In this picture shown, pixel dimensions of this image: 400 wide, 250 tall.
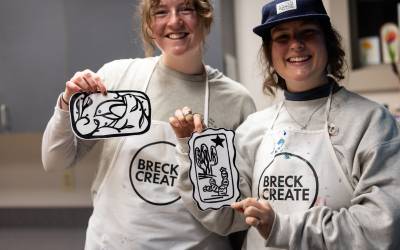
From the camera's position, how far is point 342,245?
905 mm

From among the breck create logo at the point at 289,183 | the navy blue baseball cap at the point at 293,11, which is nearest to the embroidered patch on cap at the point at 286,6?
the navy blue baseball cap at the point at 293,11

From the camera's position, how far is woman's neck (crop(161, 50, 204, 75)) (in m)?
1.22

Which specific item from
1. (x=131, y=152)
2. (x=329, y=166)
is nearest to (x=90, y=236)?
(x=131, y=152)

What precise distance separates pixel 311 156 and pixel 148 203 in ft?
1.35

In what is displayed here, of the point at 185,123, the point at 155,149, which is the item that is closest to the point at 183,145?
the point at 185,123

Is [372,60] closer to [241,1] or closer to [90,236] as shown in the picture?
[241,1]

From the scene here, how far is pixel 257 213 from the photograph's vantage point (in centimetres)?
90

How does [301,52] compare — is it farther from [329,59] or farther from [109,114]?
[109,114]

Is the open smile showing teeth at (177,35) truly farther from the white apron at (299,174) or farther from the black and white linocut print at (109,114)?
the white apron at (299,174)

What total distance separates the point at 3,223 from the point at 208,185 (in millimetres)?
1850

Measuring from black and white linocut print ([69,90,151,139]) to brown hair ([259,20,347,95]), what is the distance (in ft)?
1.07

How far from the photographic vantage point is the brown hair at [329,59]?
108 centimetres

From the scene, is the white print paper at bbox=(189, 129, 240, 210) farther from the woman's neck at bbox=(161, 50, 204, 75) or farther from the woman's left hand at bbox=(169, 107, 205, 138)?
the woman's neck at bbox=(161, 50, 204, 75)

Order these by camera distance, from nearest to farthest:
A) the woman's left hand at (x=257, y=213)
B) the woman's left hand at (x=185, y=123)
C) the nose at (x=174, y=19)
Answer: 1. the woman's left hand at (x=257, y=213)
2. the woman's left hand at (x=185, y=123)
3. the nose at (x=174, y=19)
